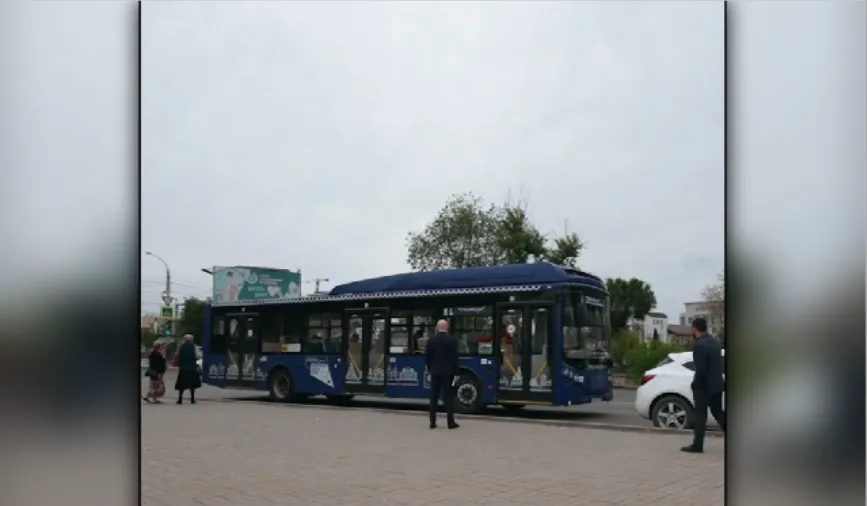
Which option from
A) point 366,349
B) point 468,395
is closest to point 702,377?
point 468,395

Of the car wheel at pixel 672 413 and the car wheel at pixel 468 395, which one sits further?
the car wheel at pixel 468 395

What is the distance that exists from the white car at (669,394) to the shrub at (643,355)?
24.1ft

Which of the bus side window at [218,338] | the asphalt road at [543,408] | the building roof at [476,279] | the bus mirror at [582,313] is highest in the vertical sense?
the building roof at [476,279]

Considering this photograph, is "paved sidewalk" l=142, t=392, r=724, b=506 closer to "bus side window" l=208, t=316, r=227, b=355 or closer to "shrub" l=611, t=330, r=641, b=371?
"shrub" l=611, t=330, r=641, b=371

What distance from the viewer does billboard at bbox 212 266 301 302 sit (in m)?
16.3

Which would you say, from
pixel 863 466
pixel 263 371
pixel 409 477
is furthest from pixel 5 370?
pixel 263 371

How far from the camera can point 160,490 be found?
644cm

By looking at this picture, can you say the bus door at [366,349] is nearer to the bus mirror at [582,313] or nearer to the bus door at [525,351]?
the bus door at [525,351]

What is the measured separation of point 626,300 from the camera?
20.8 metres

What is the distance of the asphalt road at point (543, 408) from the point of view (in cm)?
1385

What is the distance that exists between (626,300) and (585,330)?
23.4ft

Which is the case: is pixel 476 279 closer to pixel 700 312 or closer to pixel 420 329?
pixel 420 329

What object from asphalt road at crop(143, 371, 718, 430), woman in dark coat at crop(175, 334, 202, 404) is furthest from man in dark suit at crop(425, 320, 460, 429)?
woman in dark coat at crop(175, 334, 202, 404)

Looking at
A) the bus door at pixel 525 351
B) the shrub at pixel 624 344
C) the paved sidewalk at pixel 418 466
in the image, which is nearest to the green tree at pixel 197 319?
the paved sidewalk at pixel 418 466
